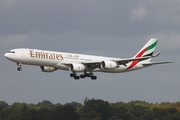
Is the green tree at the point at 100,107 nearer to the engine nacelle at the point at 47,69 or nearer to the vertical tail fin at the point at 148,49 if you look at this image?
the vertical tail fin at the point at 148,49

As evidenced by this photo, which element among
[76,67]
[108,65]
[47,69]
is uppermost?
[47,69]

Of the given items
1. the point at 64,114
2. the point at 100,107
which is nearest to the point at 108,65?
the point at 64,114

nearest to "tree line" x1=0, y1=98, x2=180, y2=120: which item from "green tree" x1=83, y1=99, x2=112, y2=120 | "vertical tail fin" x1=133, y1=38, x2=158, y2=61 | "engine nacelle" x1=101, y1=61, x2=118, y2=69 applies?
"green tree" x1=83, y1=99, x2=112, y2=120

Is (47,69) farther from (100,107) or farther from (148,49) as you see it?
(100,107)

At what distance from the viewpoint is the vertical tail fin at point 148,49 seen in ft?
332

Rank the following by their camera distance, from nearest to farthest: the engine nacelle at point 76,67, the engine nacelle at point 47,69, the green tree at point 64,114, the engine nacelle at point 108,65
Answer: the engine nacelle at point 76,67 → the engine nacelle at point 108,65 → the engine nacelle at point 47,69 → the green tree at point 64,114

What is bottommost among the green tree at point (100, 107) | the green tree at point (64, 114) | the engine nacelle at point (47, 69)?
the green tree at point (64, 114)

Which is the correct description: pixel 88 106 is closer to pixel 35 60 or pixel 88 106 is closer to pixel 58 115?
pixel 58 115

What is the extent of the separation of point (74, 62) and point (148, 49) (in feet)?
58.8

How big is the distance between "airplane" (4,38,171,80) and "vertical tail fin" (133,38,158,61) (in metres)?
2.25

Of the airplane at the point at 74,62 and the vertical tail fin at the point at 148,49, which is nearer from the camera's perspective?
the airplane at the point at 74,62

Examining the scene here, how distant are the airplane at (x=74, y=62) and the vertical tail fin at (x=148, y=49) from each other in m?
2.25

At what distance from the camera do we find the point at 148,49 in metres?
102

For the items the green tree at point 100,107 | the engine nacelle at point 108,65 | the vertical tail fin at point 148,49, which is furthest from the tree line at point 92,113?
the engine nacelle at point 108,65
